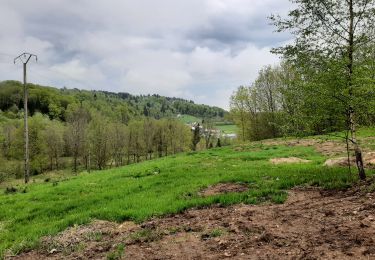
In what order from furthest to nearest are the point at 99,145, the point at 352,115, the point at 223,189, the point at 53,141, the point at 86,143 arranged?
the point at 53,141
the point at 99,145
the point at 86,143
the point at 223,189
the point at 352,115

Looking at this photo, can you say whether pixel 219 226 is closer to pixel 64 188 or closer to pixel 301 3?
pixel 301 3

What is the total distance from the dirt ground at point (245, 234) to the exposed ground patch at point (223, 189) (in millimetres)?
2444

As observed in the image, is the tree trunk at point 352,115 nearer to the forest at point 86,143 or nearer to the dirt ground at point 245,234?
the dirt ground at point 245,234

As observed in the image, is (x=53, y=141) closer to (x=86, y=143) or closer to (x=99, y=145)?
(x=86, y=143)

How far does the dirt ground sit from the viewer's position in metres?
7.93

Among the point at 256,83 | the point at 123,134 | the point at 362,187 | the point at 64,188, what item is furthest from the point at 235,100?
the point at 362,187

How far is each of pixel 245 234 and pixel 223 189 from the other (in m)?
6.51

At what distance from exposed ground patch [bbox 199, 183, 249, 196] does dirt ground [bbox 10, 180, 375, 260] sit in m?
2.44

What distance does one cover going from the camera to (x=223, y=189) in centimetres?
1589

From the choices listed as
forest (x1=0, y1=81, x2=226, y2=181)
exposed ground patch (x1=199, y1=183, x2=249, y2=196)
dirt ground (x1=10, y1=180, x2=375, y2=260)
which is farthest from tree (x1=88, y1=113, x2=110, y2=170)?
dirt ground (x1=10, y1=180, x2=375, y2=260)

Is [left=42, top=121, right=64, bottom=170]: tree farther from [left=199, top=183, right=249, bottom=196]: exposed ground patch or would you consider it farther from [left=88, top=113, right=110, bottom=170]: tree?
[left=199, top=183, right=249, bottom=196]: exposed ground patch

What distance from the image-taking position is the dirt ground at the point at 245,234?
7930 millimetres

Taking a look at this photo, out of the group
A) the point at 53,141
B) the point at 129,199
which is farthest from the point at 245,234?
the point at 53,141

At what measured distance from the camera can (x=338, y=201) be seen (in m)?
11.3
